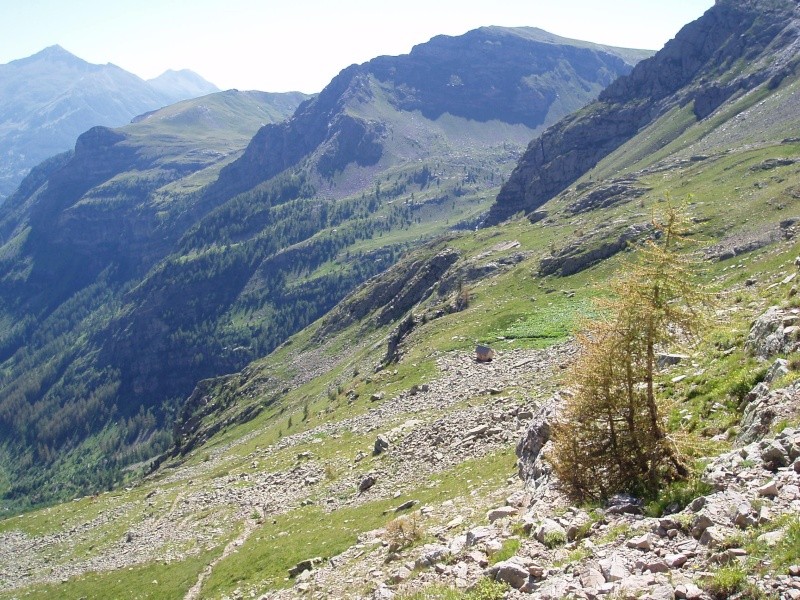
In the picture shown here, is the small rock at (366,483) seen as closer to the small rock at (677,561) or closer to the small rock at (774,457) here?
the small rock at (774,457)

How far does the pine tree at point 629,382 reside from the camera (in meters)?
15.9

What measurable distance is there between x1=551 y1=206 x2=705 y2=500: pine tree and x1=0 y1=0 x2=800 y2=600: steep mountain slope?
0.72 m

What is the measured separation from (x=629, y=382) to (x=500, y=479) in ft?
39.2

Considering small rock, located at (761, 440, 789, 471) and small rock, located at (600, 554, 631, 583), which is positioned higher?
small rock, located at (761, 440, 789, 471)

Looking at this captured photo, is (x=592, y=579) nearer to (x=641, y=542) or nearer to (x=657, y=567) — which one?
(x=657, y=567)

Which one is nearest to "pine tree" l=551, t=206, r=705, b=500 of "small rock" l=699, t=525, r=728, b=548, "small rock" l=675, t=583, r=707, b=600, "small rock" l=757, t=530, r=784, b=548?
"small rock" l=699, t=525, r=728, b=548

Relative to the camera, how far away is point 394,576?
1745 cm

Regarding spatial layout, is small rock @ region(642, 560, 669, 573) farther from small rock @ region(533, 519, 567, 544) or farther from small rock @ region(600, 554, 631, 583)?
small rock @ region(533, 519, 567, 544)

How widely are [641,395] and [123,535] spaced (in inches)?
2183

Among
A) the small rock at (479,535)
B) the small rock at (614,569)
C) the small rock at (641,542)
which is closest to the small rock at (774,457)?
the small rock at (641,542)

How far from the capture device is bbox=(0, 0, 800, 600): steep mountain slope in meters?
12.6

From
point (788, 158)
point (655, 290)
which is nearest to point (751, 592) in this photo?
point (655, 290)

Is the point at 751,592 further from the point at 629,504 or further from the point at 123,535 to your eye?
the point at 123,535

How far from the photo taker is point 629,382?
53.6ft
